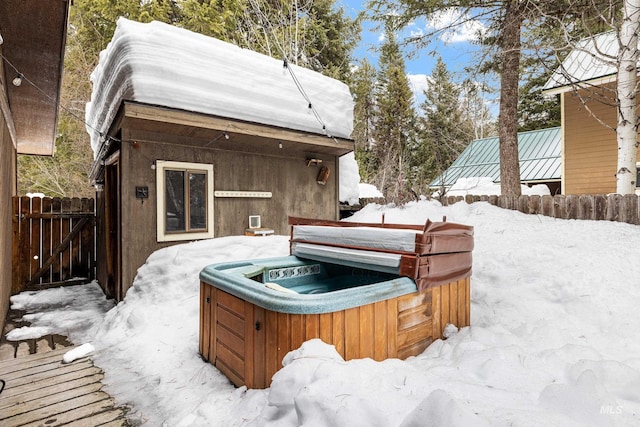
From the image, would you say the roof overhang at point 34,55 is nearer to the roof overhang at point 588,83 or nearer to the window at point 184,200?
the window at point 184,200

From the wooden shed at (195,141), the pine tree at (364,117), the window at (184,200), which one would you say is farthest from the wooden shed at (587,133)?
the pine tree at (364,117)

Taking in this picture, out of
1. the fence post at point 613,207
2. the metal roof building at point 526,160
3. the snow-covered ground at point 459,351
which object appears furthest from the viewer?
the metal roof building at point 526,160

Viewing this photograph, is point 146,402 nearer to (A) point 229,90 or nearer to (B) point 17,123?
(A) point 229,90

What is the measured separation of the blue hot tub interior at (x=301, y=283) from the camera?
2.12 metres

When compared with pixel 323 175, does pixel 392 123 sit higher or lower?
higher

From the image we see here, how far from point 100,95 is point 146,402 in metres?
5.54

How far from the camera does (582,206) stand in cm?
550

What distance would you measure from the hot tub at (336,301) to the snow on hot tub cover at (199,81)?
306 cm

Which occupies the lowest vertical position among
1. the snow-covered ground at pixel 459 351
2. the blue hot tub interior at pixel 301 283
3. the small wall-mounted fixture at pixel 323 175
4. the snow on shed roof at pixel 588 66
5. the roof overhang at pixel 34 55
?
the snow-covered ground at pixel 459 351

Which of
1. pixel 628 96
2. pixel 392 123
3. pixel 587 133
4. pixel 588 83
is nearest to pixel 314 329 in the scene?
pixel 628 96

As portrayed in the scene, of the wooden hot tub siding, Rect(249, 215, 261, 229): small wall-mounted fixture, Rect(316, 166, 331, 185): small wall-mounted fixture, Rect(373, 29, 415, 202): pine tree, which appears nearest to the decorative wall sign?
Rect(249, 215, 261, 229): small wall-mounted fixture

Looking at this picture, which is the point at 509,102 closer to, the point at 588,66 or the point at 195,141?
the point at 588,66

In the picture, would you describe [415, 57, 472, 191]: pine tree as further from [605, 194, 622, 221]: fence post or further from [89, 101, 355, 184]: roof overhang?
[605, 194, 622, 221]: fence post

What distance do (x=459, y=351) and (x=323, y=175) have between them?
5.15 metres
